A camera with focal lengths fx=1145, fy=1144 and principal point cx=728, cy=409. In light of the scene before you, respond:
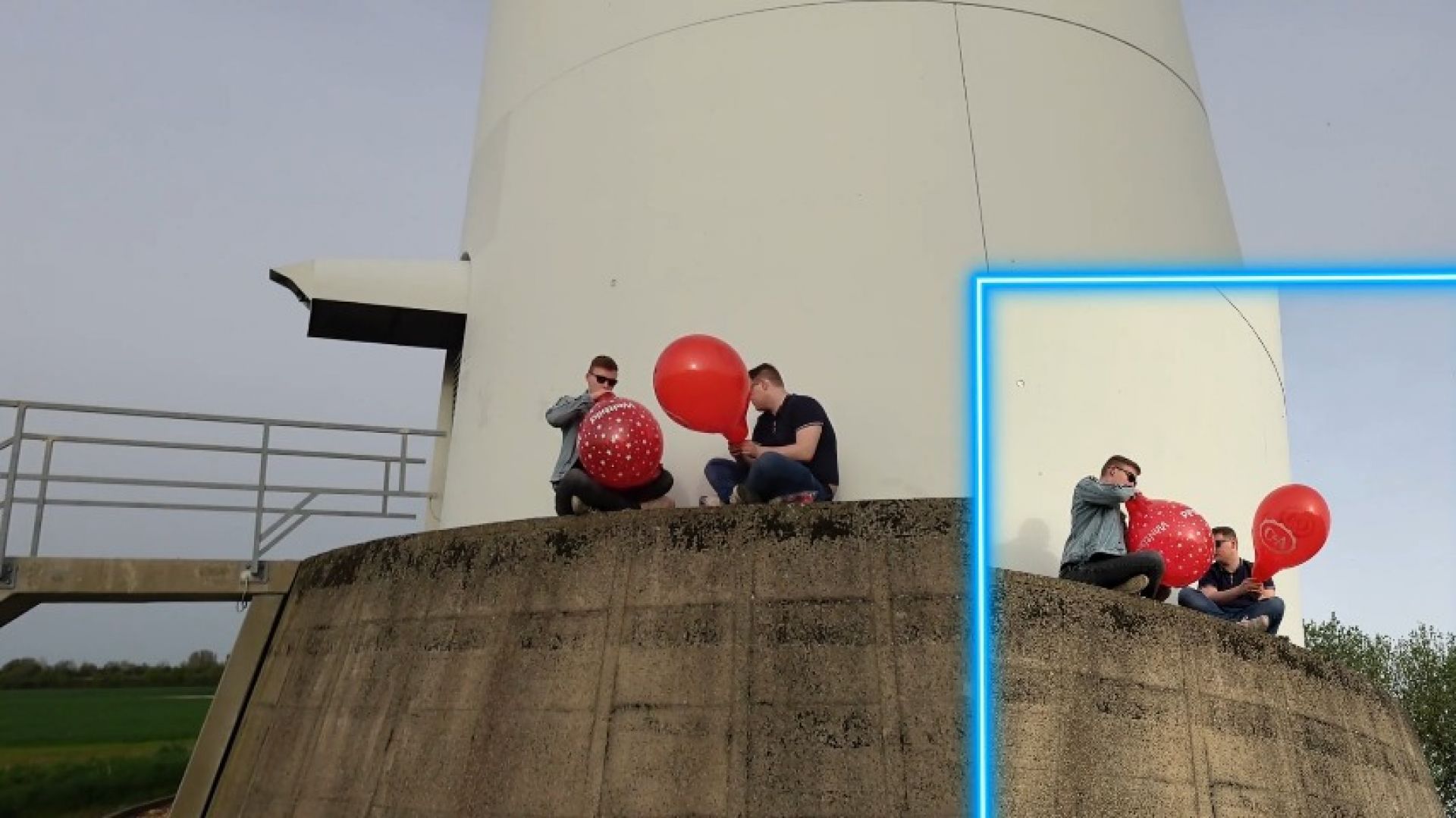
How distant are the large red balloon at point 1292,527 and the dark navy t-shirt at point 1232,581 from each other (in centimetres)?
21

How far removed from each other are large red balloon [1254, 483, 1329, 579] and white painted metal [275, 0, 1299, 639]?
78 centimetres

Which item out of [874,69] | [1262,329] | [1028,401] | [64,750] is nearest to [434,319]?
[874,69]

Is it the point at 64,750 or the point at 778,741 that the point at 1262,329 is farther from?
the point at 64,750

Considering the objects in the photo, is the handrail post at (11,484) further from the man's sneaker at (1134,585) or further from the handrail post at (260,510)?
the man's sneaker at (1134,585)

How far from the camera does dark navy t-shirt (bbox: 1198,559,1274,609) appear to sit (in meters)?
6.34

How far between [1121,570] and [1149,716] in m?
0.77

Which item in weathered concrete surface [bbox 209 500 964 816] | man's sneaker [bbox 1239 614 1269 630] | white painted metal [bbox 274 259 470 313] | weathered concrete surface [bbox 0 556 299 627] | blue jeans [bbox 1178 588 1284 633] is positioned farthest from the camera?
white painted metal [bbox 274 259 470 313]

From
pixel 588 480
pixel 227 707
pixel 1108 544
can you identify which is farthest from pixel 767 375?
pixel 227 707

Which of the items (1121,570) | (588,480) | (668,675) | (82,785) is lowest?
(82,785)

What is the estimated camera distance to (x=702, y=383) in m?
5.27

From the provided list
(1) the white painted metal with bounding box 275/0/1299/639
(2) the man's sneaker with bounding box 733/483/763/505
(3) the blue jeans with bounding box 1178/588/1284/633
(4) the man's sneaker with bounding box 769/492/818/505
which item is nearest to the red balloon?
(2) the man's sneaker with bounding box 733/483/763/505

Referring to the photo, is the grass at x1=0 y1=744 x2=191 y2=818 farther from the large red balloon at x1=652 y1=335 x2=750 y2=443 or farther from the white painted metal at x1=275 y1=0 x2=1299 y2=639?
the large red balloon at x1=652 y1=335 x2=750 y2=443

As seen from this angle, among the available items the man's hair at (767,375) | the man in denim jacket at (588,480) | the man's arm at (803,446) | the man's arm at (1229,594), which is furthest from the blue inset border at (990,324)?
the man's arm at (1229,594)

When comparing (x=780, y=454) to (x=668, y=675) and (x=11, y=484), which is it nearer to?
(x=668, y=675)
